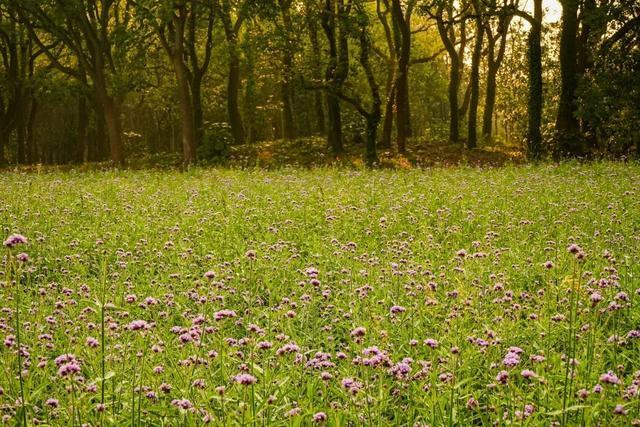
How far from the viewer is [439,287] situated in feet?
21.9

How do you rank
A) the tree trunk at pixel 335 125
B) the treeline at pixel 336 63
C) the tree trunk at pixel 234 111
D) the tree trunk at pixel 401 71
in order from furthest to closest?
1. the tree trunk at pixel 234 111
2. the tree trunk at pixel 335 125
3. the tree trunk at pixel 401 71
4. the treeline at pixel 336 63

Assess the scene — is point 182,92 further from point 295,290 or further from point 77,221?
point 295,290

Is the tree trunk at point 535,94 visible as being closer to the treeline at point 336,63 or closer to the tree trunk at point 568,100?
the treeline at point 336,63

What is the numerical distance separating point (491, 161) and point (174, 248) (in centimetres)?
2386

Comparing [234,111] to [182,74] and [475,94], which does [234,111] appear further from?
[475,94]

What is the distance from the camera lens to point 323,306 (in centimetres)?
645

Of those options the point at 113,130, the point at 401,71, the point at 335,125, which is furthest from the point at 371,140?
the point at 113,130

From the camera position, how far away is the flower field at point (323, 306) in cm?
363

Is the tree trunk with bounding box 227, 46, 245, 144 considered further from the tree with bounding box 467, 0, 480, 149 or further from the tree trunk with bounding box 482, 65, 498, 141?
the tree trunk with bounding box 482, 65, 498, 141

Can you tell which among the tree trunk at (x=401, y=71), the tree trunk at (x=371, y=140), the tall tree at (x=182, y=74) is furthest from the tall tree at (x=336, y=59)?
the tall tree at (x=182, y=74)

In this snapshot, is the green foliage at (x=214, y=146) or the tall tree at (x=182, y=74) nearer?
the tall tree at (x=182, y=74)

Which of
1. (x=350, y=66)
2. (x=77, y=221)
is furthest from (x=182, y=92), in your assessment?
(x=77, y=221)

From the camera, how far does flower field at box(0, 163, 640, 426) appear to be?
3633 millimetres

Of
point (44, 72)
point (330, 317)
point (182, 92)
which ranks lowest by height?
point (330, 317)
